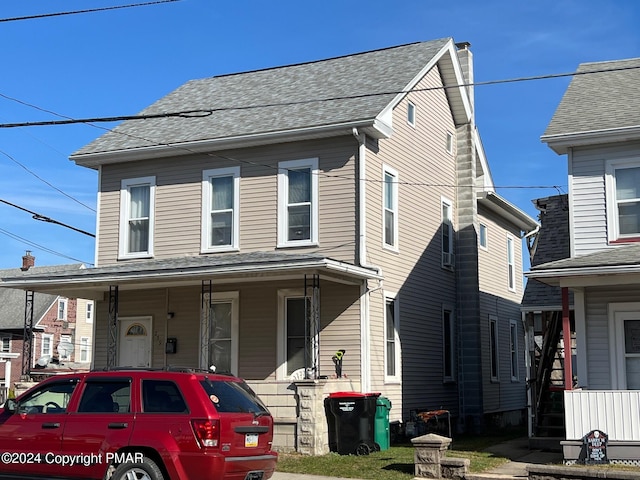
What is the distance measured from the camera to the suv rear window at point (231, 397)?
10523 millimetres

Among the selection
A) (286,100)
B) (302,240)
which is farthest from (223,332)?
(286,100)

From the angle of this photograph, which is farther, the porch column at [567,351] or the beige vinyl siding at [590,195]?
the beige vinyl siding at [590,195]

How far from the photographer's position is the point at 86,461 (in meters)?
10.6

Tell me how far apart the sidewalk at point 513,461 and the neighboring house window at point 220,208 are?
7.25 meters

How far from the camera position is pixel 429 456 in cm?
1364

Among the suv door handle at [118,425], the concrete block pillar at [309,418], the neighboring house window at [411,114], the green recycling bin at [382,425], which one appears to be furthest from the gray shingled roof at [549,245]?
the suv door handle at [118,425]

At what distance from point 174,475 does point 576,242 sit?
9944 mm

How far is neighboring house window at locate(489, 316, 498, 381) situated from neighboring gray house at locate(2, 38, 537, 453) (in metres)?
1.88

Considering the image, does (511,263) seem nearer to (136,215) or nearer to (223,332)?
(223,332)

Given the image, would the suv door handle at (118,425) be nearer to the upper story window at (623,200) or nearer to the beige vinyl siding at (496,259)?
the upper story window at (623,200)

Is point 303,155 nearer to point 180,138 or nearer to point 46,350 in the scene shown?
point 180,138

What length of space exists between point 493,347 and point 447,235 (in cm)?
456

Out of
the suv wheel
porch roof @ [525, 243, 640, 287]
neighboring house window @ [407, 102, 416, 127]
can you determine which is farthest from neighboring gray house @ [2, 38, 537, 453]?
the suv wheel

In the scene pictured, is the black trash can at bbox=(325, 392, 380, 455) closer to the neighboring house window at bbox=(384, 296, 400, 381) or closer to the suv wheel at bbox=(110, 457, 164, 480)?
the neighboring house window at bbox=(384, 296, 400, 381)
